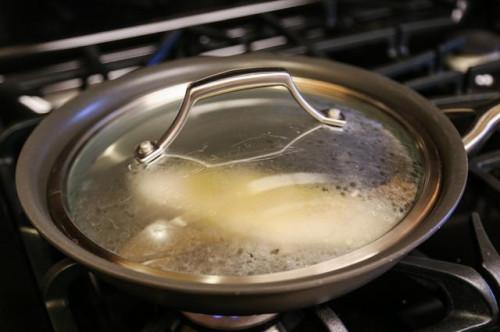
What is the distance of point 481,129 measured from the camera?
1.81 ft

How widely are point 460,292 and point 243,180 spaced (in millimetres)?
232

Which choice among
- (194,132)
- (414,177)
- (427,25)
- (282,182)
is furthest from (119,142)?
(427,25)

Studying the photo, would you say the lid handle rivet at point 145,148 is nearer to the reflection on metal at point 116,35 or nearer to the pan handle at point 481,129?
the pan handle at point 481,129

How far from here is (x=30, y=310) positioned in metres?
0.57

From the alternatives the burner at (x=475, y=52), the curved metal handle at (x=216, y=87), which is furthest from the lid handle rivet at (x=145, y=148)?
the burner at (x=475, y=52)

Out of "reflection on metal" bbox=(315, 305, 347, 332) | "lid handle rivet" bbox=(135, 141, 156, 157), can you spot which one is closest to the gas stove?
"reflection on metal" bbox=(315, 305, 347, 332)

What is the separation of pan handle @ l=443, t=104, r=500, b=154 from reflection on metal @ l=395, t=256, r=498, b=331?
0.39 ft

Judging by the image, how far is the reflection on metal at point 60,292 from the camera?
511mm

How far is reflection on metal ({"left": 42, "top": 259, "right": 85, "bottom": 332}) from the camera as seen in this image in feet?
1.68

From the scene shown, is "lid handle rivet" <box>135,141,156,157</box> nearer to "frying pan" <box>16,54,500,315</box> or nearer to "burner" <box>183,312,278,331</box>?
"frying pan" <box>16,54,500,315</box>

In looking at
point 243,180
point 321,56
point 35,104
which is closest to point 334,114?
point 243,180

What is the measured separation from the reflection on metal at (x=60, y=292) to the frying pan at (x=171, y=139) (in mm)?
57

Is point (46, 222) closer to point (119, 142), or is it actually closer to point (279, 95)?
point (119, 142)

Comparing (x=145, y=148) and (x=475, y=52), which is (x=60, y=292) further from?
(x=475, y=52)
